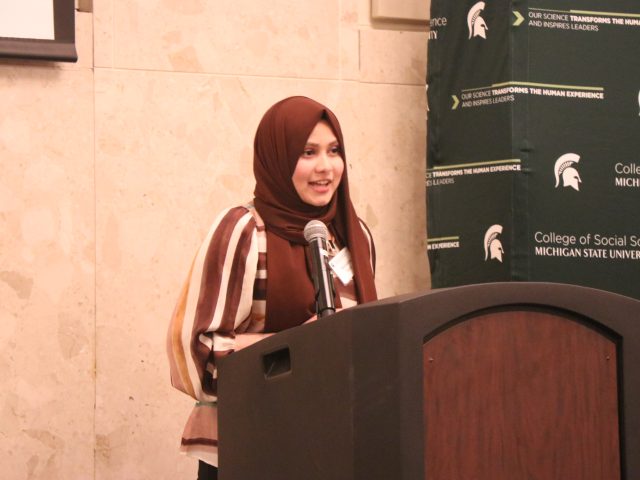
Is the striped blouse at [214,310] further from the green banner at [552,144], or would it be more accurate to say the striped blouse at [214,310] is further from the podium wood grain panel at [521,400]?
the green banner at [552,144]

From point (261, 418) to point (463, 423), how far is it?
0.35 meters

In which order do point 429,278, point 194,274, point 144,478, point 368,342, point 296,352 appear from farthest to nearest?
point 429,278, point 144,478, point 194,274, point 296,352, point 368,342

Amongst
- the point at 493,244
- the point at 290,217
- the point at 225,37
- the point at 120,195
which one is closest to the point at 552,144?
the point at 493,244

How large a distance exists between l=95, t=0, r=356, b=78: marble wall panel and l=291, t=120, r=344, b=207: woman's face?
1326 mm

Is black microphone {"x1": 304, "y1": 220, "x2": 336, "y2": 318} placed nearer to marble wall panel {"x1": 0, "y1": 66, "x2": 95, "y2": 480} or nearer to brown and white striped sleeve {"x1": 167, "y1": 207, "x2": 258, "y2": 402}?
brown and white striped sleeve {"x1": 167, "y1": 207, "x2": 258, "y2": 402}

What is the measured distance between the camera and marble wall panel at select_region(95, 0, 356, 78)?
128 inches

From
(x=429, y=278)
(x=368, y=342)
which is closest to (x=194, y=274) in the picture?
(x=368, y=342)

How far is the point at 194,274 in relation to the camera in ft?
6.55

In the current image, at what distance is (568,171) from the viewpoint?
3066mm

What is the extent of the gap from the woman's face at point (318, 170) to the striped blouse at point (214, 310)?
128 millimetres

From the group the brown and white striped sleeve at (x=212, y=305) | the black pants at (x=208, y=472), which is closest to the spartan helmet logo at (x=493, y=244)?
the brown and white striped sleeve at (x=212, y=305)

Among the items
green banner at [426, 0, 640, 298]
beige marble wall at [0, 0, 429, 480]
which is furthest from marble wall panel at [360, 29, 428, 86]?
green banner at [426, 0, 640, 298]

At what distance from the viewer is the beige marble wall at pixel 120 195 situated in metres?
3.14

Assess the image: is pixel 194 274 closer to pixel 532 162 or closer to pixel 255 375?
pixel 255 375
